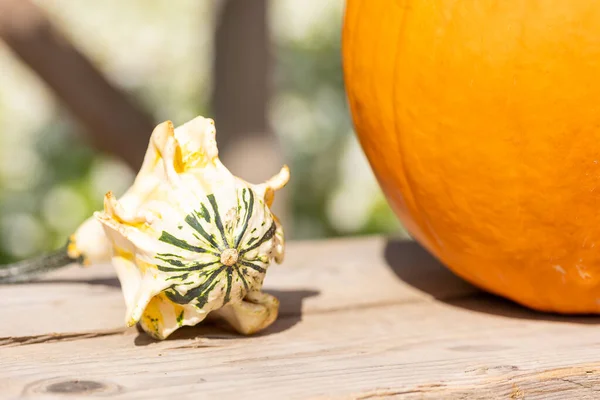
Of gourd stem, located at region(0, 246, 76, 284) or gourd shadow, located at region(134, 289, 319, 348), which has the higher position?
gourd stem, located at region(0, 246, 76, 284)

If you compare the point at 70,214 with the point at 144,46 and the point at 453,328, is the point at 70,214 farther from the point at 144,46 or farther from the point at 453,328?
the point at 453,328

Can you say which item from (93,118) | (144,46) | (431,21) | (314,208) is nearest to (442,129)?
(431,21)

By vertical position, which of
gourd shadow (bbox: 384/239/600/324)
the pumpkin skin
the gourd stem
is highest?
the pumpkin skin

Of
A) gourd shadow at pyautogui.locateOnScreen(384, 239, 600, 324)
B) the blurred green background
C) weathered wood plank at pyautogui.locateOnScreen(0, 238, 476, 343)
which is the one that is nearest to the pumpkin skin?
gourd shadow at pyautogui.locateOnScreen(384, 239, 600, 324)

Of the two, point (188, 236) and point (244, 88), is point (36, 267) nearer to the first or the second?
point (188, 236)

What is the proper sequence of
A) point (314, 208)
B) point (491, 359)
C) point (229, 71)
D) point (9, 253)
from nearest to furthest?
point (491, 359), point (229, 71), point (9, 253), point (314, 208)

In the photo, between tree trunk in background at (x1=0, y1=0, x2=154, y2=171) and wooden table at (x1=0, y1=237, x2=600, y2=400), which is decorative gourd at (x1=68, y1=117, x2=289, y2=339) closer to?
wooden table at (x1=0, y1=237, x2=600, y2=400)

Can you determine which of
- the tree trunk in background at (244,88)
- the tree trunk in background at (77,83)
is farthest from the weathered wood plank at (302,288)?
the tree trunk in background at (77,83)
